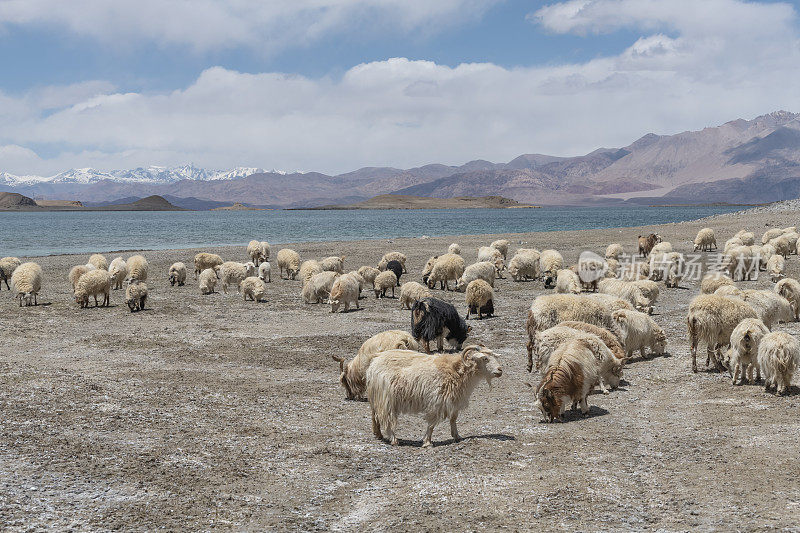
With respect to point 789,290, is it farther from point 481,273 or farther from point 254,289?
point 254,289

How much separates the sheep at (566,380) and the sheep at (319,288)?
40.9ft

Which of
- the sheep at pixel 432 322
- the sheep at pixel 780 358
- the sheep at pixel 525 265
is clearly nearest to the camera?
the sheep at pixel 780 358

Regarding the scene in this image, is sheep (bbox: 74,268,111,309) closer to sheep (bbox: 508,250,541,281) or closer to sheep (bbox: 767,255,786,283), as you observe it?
sheep (bbox: 508,250,541,281)

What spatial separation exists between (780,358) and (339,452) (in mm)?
7065

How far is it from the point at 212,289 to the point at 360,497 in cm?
1950

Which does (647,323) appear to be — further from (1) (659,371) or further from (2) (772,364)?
(2) (772,364)

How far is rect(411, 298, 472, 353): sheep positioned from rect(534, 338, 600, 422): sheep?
13.9ft

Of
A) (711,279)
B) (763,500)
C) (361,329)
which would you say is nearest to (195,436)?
(763,500)

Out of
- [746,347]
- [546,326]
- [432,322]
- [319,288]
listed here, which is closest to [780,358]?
[746,347]

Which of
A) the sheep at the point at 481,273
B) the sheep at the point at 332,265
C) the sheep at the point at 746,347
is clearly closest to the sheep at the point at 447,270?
the sheep at the point at 481,273

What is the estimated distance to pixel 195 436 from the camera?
8781 mm

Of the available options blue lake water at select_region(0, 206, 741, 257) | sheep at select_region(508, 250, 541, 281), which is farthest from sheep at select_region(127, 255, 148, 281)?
blue lake water at select_region(0, 206, 741, 257)

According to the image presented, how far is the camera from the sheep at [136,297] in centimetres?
1983

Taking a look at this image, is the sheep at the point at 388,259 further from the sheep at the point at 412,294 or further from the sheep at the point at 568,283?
the sheep at the point at 568,283
